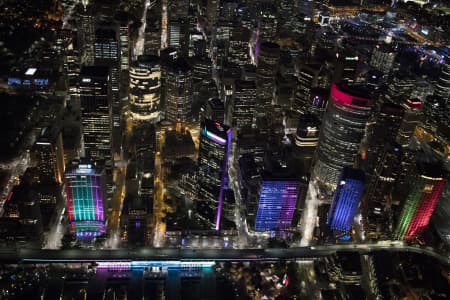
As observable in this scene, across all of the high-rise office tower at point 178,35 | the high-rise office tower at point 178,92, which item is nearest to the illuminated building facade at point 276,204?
the high-rise office tower at point 178,92

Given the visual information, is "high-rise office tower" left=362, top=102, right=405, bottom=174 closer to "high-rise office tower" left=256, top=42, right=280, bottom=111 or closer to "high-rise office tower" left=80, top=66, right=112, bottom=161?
"high-rise office tower" left=256, top=42, right=280, bottom=111

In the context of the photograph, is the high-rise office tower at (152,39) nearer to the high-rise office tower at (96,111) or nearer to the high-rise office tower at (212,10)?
the high-rise office tower at (212,10)

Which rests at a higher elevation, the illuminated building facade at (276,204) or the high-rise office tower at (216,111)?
the high-rise office tower at (216,111)

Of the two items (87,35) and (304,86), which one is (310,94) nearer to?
(304,86)

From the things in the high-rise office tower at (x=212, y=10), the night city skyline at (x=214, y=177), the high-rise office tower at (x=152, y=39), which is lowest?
the night city skyline at (x=214, y=177)

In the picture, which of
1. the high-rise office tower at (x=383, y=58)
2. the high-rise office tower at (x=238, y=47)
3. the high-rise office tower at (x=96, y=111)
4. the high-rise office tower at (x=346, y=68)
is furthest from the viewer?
the high-rise office tower at (x=383, y=58)

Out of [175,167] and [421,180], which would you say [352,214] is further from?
[175,167]

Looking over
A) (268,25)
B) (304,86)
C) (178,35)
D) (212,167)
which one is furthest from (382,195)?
(268,25)
